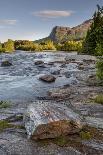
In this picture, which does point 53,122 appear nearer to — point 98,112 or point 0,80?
point 98,112

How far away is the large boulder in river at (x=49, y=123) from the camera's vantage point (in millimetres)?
13977

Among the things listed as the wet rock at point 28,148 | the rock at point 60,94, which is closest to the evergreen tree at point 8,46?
the rock at point 60,94

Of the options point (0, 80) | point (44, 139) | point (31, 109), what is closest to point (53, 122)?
point (44, 139)

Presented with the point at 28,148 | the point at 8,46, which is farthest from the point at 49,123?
the point at 8,46

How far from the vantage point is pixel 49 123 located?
14.0 meters

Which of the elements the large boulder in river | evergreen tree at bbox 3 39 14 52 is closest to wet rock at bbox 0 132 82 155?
the large boulder in river

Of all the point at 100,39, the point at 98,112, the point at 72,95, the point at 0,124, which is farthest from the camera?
the point at 100,39

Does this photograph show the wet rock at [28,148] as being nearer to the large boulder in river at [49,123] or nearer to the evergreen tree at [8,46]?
the large boulder in river at [49,123]

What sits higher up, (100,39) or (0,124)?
(100,39)

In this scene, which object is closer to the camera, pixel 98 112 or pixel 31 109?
pixel 31 109

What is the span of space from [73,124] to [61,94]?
1432cm

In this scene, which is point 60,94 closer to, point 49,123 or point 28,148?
point 49,123

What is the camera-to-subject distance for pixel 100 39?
31.4 m

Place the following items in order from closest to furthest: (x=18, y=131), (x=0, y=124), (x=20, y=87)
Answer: (x=18, y=131) < (x=0, y=124) < (x=20, y=87)
